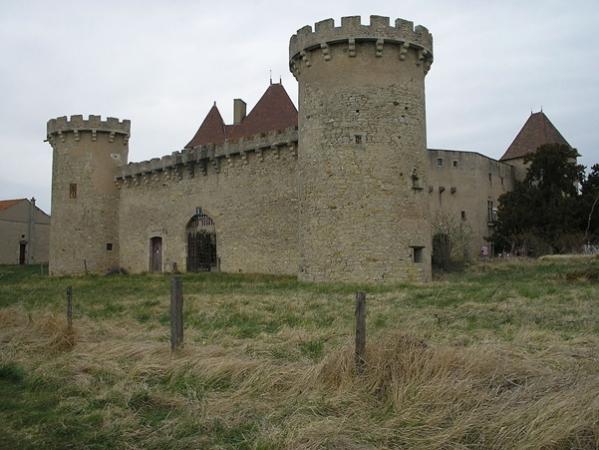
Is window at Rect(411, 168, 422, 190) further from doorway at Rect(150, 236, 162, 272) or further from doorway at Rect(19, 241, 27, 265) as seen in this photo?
doorway at Rect(19, 241, 27, 265)

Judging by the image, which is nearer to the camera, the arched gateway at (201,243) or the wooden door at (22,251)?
the arched gateway at (201,243)

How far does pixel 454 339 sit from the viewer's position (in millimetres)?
7344

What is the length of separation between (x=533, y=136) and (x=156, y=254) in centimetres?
2228

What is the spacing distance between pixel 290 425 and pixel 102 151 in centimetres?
2507

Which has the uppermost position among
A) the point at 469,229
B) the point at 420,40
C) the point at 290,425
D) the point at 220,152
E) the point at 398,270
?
the point at 420,40

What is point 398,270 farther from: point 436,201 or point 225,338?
point 436,201

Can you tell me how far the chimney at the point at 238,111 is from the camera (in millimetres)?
29094

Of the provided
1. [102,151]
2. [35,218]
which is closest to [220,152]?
[102,151]

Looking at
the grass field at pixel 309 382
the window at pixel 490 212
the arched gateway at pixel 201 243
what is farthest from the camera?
the window at pixel 490 212

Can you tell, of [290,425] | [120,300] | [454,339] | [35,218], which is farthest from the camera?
[35,218]

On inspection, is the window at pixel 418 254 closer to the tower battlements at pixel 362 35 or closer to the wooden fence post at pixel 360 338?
the tower battlements at pixel 362 35

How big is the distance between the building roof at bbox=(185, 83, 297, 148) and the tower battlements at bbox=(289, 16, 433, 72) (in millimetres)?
7563

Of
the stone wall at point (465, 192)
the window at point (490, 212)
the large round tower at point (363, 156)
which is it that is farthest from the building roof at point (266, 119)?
the window at point (490, 212)

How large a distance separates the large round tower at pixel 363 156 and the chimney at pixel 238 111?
12.5 metres
